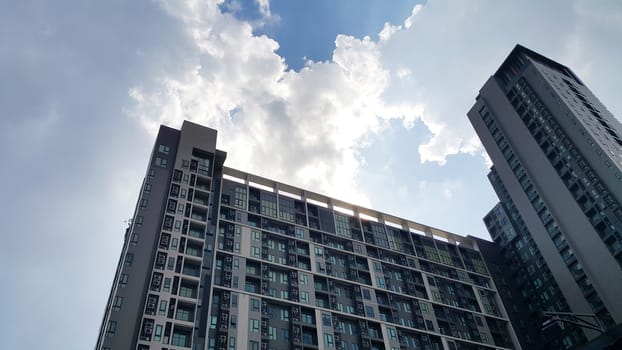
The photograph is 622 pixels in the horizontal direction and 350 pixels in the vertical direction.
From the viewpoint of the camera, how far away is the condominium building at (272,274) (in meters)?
62.1

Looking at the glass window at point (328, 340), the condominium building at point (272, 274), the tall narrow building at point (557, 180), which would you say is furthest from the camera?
the tall narrow building at point (557, 180)

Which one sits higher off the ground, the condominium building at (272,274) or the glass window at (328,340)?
the condominium building at (272,274)

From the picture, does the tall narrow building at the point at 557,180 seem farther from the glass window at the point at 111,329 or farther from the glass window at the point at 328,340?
the glass window at the point at 111,329

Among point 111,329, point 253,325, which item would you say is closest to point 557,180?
point 253,325

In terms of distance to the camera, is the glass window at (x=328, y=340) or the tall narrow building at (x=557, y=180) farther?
the tall narrow building at (x=557, y=180)

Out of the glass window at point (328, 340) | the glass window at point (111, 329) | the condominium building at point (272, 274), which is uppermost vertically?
the condominium building at point (272, 274)

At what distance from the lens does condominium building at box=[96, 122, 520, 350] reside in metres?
62.1

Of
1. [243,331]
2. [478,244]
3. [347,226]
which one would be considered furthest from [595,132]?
[243,331]

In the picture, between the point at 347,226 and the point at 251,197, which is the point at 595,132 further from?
the point at 251,197

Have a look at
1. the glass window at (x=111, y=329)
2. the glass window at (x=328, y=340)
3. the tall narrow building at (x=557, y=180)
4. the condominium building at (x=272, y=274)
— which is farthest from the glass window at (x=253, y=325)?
the tall narrow building at (x=557, y=180)

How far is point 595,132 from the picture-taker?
88.2 m

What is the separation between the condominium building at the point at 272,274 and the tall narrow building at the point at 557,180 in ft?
41.7

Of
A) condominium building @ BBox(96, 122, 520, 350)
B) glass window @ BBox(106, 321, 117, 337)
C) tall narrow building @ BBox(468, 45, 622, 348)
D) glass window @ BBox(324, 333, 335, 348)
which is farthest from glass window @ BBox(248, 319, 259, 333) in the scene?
tall narrow building @ BBox(468, 45, 622, 348)

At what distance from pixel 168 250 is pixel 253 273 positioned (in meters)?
14.0
